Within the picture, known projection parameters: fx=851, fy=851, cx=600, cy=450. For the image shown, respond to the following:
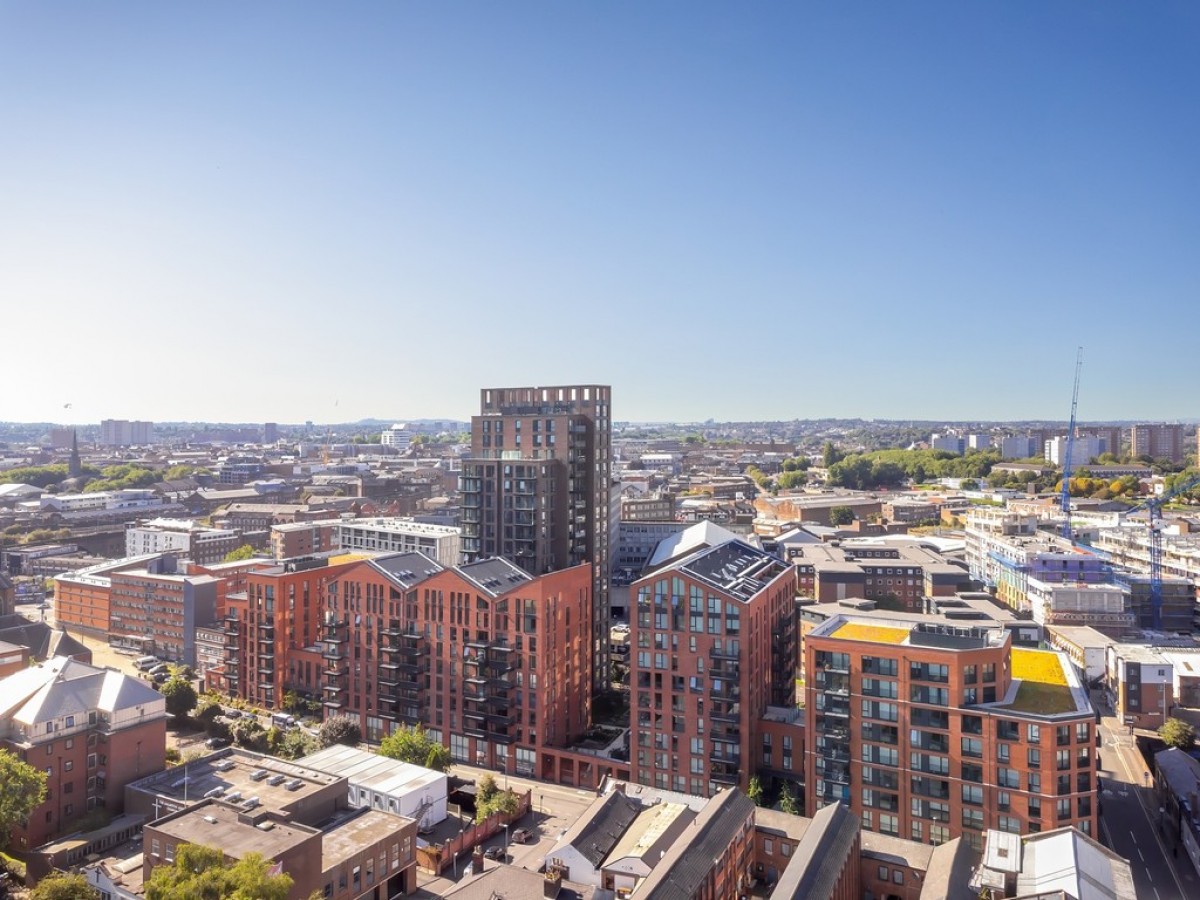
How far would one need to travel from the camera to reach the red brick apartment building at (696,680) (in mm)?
51312

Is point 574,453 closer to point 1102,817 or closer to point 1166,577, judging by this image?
point 1102,817

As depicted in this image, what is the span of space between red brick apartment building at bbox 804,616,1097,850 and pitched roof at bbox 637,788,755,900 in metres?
6.98

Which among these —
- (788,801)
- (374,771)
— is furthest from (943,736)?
(374,771)

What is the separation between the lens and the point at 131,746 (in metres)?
50.8

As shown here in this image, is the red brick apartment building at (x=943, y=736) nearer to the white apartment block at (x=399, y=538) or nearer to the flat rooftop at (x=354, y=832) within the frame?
the flat rooftop at (x=354, y=832)

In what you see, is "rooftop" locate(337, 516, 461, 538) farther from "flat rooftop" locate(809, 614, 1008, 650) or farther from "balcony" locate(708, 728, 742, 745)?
"flat rooftop" locate(809, 614, 1008, 650)

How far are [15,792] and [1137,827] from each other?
6112 cm

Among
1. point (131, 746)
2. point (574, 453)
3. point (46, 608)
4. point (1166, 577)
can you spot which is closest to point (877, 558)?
point (1166, 577)

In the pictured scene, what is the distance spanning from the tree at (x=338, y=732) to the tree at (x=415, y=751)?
7.09 meters

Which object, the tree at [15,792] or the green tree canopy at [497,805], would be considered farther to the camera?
the green tree canopy at [497,805]

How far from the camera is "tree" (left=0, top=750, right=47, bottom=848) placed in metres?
41.5

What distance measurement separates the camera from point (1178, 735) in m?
59.2

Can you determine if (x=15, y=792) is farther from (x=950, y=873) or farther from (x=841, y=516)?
(x=841, y=516)

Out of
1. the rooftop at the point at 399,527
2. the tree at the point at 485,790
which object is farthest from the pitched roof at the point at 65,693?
the rooftop at the point at 399,527
